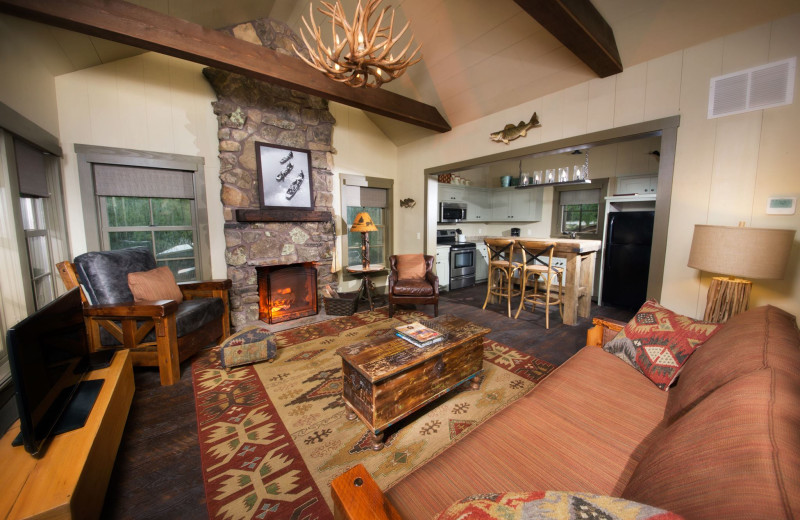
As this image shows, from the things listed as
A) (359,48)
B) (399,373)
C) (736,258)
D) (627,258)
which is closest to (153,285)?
(399,373)

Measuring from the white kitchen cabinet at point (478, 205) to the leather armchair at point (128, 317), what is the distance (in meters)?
4.90

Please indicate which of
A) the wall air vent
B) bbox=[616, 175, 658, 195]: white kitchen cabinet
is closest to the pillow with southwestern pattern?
the wall air vent

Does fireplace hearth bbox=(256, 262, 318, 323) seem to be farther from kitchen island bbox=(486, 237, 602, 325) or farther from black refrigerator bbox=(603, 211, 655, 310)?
black refrigerator bbox=(603, 211, 655, 310)

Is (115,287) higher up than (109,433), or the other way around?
(115,287)

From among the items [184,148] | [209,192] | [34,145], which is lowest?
[209,192]

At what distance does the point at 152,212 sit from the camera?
326 cm

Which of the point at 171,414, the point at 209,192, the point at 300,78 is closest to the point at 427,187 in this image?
the point at 300,78

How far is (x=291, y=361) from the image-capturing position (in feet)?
8.75

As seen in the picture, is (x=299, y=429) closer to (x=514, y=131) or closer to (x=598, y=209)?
(x=514, y=131)

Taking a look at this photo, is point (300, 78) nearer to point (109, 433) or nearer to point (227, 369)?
point (227, 369)

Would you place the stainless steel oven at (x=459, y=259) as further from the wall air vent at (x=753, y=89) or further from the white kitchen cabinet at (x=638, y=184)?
the wall air vent at (x=753, y=89)

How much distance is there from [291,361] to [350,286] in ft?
7.47

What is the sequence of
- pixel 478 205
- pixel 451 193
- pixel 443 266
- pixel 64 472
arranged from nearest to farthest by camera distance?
pixel 64 472 → pixel 443 266 → pixel 451 193 → pixel 478 205

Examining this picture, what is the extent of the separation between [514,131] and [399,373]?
3149 millimetres
